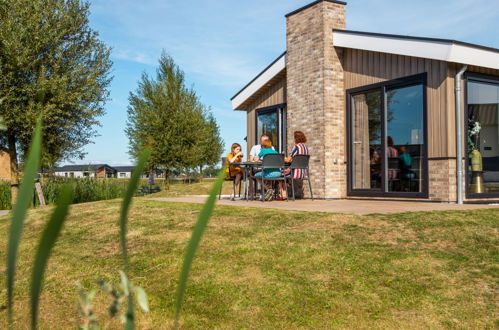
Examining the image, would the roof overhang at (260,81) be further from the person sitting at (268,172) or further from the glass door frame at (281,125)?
the person sitting at (268,172)

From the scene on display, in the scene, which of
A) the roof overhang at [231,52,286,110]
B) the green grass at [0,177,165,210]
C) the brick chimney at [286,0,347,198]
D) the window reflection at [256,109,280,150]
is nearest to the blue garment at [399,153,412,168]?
the brick chimney at [286,0,347,198]

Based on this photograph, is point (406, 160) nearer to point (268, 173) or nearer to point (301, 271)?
point (268, 173)

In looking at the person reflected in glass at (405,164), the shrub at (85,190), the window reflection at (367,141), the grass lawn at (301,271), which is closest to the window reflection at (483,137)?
the person reflected in glass at (405,164)

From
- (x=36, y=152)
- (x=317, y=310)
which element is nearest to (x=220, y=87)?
(x=317, y=310)

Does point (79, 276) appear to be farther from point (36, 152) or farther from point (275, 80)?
point (275, 80)

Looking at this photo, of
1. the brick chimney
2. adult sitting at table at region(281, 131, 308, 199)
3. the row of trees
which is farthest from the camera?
the row of trees

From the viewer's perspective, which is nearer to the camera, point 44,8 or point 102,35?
point 44,8

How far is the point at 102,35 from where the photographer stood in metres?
14.2

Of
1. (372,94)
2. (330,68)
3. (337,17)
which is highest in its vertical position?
(337,17)

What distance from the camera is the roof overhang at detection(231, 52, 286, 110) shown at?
36.4ft

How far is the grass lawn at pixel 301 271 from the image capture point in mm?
3230

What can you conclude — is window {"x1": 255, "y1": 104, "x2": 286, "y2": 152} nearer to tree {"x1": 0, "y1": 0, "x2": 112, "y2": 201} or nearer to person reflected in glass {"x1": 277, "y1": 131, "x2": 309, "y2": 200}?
person reflected in glass {"x1": 277, "y1": 131, "x2": 309, "y2": 200}

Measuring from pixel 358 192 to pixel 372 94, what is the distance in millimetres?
2098

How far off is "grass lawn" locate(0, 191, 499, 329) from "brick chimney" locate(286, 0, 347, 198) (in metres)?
3.66
